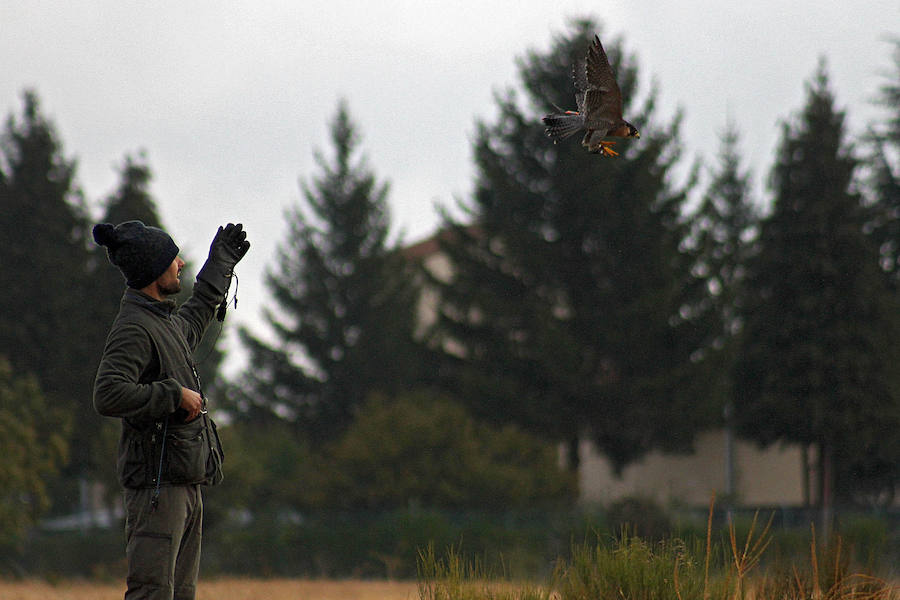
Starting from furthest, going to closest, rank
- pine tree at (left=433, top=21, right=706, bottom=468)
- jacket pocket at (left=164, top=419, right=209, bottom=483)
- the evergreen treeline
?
pine tree at (left=433, top=21, right=706, bottom=468), the evergreen treeline, jacket pocket at (left=164, top=419, right=209, bottom=483)

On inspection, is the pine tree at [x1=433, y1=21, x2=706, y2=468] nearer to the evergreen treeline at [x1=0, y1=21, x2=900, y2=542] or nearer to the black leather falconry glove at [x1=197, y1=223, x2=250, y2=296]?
the evergreen treeline at [x1=0, y1=21, x2=900, y2=542]

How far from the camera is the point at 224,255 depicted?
21.4ft

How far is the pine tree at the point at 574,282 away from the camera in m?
31.8

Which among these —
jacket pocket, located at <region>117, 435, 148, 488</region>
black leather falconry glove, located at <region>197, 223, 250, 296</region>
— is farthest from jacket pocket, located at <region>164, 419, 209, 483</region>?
black leather falconry glove, located at <region>197, 223, 250, 296</region>

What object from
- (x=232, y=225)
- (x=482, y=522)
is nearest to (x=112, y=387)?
(x=232, y=225)

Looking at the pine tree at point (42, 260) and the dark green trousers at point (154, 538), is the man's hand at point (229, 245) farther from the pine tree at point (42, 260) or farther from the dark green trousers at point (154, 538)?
the pine tree at point (42, 260)

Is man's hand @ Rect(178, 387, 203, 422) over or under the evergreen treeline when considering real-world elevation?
under

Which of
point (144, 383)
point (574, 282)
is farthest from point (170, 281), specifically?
point (574, 282)

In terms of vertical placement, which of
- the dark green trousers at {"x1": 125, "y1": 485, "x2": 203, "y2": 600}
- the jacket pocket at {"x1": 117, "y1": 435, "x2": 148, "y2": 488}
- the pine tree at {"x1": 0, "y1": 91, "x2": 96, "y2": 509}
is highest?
the pine tree at {"x1": 0, "y1": 91, "x2": 96, "y2": 509}

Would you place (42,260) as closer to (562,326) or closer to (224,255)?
(562,326)

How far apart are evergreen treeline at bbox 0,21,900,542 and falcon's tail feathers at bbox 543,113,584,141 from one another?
18.8m

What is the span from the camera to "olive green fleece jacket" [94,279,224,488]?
17.9ft

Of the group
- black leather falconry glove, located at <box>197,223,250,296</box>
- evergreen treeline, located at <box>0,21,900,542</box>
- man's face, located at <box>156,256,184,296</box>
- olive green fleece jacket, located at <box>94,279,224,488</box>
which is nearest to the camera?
olive green fleece jacket, located at <box>94,279,224,488</box>

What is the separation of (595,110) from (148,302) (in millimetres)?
2839
